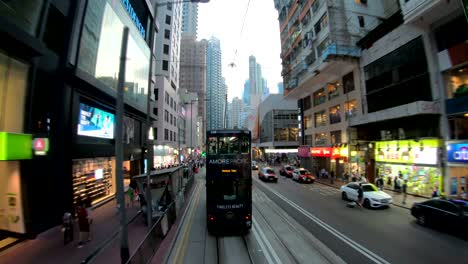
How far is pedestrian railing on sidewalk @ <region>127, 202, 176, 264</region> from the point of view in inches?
281

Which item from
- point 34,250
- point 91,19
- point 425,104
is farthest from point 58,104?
point 425,104

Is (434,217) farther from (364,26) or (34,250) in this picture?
(364,26)

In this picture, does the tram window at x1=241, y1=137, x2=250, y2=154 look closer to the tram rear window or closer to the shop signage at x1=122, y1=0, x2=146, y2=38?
the tram rear window

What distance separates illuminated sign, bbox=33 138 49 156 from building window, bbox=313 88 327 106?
33.9 m

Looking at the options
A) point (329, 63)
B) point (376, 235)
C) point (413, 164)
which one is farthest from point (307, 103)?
point (376, 235)

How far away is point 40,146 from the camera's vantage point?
11.2 m

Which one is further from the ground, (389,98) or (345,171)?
(389,98)

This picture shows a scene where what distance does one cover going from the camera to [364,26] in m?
30.8

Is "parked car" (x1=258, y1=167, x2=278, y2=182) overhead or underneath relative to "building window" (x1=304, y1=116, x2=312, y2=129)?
underneath

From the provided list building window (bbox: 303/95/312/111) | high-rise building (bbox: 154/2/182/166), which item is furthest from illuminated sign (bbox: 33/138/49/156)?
building window (bbox: 303/95/312/111)

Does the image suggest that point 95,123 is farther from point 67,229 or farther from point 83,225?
point 83,225

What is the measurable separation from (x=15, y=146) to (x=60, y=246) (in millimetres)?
4337

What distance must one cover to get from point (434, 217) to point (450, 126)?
951 centimetres

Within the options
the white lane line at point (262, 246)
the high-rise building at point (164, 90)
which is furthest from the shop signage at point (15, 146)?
the high-rise building at point (164, 90)
